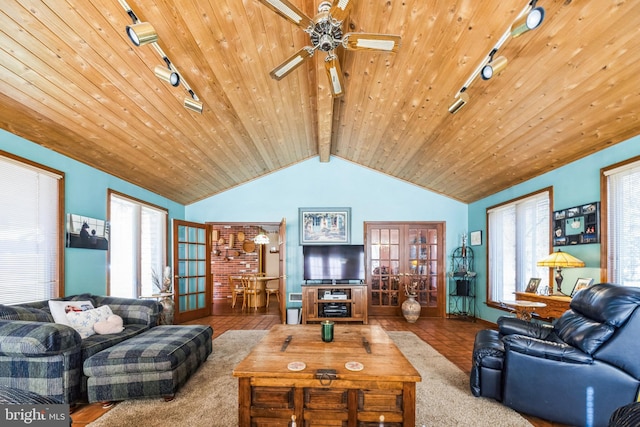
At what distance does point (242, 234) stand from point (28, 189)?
5707 mm

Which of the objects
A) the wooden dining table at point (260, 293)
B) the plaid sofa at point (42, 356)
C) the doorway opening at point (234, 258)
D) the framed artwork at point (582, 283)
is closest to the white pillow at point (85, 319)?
the plaid sofa at point (42, 356)

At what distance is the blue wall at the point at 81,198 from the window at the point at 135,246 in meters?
0.19

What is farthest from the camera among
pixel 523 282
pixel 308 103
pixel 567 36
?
pixel 523 282

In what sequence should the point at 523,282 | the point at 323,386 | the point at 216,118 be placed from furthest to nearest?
the point at 523,282 → the point at 216,118 → the point at 323,386

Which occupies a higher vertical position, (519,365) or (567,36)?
(567,36)

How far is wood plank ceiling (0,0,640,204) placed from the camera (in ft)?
6.59

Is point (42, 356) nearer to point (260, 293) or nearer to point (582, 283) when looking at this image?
point (582, 283)

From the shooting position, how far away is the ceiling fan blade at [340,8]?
175 cm

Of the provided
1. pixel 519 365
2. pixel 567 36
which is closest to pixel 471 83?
pixel 567 36

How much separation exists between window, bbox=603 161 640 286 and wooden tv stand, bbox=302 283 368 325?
3.35 metres

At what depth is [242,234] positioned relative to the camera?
28.1 feet

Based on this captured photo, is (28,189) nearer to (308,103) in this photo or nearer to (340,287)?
(308,103)

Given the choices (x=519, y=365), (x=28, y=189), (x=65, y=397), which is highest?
(x=28, y=189)

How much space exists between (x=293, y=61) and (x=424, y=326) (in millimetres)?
4645
